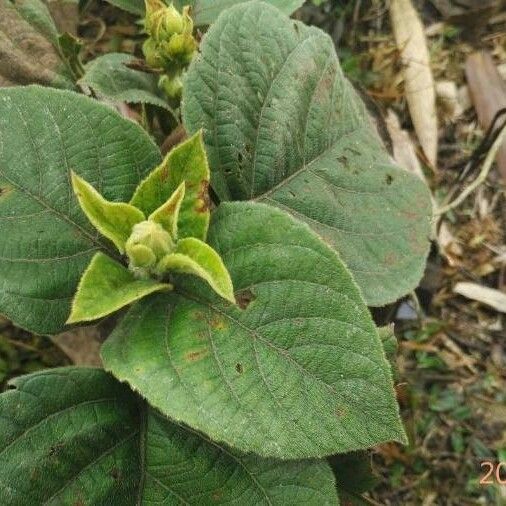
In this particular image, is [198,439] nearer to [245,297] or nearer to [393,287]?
[245,297]

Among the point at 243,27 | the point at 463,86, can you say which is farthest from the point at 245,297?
the point at 463,86

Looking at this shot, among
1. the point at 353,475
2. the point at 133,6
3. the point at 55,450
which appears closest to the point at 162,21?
the point at 133,6

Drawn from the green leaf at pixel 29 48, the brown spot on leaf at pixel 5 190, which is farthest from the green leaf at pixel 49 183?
the green leaf at pixel 29 48

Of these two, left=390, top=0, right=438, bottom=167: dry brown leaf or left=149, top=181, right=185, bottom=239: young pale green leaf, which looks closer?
left=149, top=181, right=185, bottom=239: young pale green leaf

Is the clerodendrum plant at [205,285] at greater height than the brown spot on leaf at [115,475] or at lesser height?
greater

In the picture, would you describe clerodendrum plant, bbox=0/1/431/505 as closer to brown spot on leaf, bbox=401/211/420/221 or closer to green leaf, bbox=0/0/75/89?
brown spot on leaf, bbox=401/211/420/221

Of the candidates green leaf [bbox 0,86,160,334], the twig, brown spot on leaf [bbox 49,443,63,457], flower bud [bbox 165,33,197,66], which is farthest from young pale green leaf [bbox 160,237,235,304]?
the twig

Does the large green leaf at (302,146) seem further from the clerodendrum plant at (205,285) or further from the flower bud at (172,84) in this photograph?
the flower bud at (172,84)

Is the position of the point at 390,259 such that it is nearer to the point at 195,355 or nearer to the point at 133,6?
the point at 195,355
